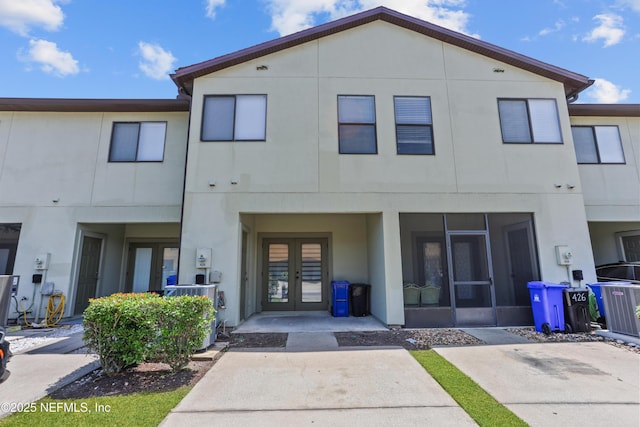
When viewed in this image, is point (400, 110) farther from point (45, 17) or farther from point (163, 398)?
point (45, 17)

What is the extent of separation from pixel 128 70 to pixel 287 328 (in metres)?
9.32

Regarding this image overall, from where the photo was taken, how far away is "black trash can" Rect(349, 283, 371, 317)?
29.2ft

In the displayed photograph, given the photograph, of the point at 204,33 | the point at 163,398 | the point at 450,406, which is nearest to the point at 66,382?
the point at 163,398

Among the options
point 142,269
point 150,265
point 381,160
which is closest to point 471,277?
point 381,160

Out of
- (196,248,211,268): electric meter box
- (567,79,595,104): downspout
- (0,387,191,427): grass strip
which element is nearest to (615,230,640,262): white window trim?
(567,79,595,104): downspout

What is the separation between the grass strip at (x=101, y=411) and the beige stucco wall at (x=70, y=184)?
571 cm

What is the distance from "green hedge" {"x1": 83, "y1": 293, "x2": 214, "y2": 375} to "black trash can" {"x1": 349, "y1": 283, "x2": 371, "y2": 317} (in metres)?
5.10

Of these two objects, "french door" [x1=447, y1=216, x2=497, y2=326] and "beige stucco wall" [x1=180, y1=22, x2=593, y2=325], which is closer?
"french door" [x1=447, y1=216, x2=497, y2=326]

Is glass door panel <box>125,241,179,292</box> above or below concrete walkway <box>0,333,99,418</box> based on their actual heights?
above

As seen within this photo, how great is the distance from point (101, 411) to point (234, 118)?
6.69 meters

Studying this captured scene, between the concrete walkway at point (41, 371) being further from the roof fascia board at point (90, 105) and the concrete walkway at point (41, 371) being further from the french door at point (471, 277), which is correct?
the french door at point (471, 277)

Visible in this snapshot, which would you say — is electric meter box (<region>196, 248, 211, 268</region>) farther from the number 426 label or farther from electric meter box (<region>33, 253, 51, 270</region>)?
the number 426 label

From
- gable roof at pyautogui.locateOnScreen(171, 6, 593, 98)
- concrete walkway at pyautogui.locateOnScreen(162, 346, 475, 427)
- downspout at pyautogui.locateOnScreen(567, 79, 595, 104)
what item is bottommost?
concrete walkway at pyautogui.locateOnScreen(162, 346, 475, 427)

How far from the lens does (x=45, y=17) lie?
27.0ft
